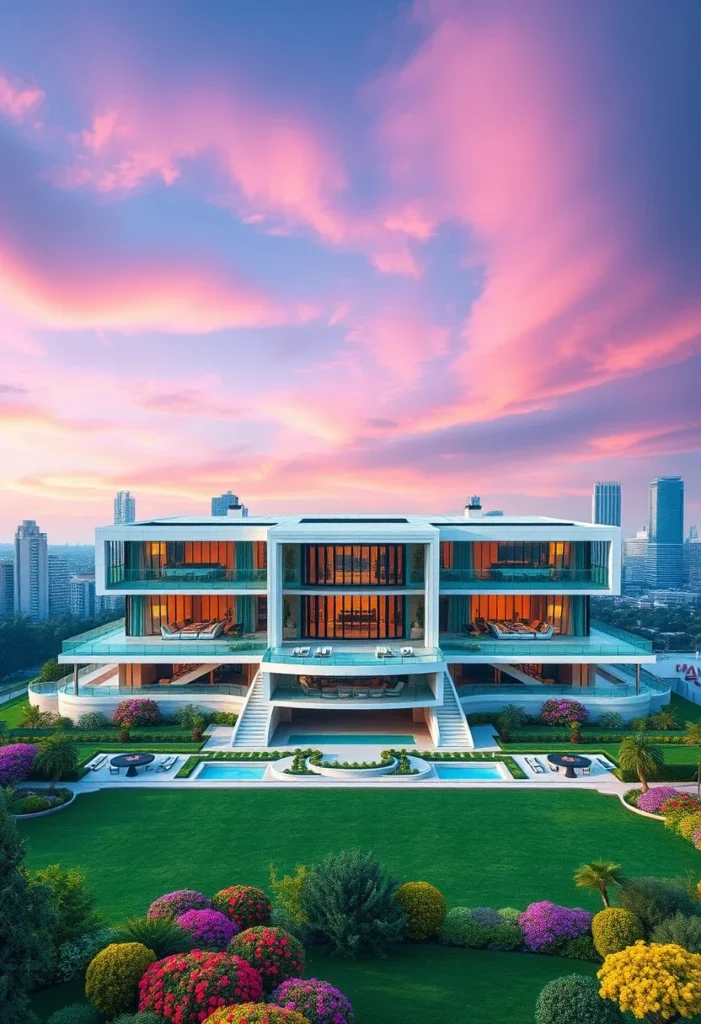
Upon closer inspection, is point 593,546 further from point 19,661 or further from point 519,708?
point 19,661

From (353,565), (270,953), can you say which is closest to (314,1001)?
(270,953)

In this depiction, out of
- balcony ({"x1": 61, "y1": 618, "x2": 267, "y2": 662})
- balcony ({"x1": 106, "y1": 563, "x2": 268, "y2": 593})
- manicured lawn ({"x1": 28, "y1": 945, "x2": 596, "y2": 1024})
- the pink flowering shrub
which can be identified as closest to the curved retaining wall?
the pink flowering shrub

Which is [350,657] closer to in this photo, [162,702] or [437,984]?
[162,702]

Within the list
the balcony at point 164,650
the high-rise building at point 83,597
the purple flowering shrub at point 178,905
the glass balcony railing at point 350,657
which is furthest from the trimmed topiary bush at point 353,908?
the high-rise building at point 83,597

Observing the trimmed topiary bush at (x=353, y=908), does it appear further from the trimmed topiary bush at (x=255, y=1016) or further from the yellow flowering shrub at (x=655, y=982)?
the yellow flowering shrub at (x=655, y=982)

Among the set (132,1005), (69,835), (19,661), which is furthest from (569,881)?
(19,661)

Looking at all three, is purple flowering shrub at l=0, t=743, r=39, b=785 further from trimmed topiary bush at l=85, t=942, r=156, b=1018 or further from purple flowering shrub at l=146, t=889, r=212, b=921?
trimmed topiary bush at l=85, t=942, r=156, b=1018
